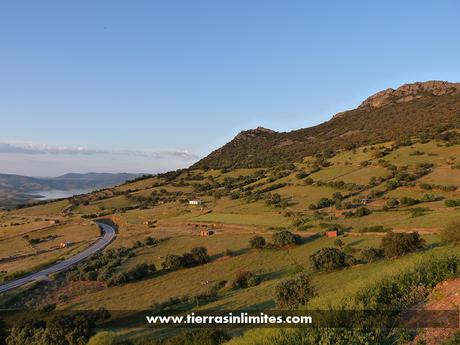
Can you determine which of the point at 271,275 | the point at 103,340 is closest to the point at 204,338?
the point at 103,340

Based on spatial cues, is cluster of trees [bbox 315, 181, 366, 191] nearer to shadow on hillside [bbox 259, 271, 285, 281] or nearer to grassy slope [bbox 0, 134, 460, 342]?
grassy slope [bbox 0, 134, 460, 342]

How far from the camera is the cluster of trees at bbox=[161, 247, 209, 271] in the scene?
123 ft

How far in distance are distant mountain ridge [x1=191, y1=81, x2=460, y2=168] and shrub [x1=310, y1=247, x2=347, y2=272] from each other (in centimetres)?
9921

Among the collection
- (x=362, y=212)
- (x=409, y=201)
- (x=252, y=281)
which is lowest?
(x=252, y=281)

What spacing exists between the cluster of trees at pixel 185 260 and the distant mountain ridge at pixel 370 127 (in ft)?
309

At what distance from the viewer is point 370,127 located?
16025 centimetres

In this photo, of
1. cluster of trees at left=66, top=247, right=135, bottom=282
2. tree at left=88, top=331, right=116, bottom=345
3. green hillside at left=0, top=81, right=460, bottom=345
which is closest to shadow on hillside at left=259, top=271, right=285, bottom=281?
green hillside at left=0, top=81, right=460, bottom=345

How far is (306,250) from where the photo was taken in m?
36.8

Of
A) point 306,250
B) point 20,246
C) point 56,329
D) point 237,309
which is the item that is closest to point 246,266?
point 306,250

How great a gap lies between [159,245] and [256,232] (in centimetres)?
1301

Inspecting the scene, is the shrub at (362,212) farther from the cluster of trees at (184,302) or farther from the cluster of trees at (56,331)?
the cluster of trees at (56,331)

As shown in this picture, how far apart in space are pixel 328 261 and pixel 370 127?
145746 mm

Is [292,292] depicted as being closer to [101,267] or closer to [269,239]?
[269,239]

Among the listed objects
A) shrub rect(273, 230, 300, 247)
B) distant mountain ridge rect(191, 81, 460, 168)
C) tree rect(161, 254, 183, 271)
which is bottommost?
tree rect(161, 254, 183, 271)
